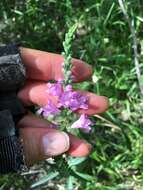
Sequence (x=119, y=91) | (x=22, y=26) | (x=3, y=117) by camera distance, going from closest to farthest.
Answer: (x=3, y=117), (x=119, y=91), (x=22, y=26)

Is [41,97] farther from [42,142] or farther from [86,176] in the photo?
[86,176]

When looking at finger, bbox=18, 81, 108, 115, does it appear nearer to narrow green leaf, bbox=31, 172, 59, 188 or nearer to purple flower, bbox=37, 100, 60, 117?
purple flower, bbox=37, 100, 60, 117

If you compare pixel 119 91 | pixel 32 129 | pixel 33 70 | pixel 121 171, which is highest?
pixel 33 70

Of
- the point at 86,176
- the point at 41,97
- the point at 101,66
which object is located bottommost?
the point at 86,176

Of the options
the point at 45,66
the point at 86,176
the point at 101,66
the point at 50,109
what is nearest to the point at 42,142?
the point at 50,109

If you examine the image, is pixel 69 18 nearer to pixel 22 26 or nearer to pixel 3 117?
pixel 22 26

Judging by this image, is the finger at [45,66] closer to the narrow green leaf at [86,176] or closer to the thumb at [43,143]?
the thumb at [43,143]

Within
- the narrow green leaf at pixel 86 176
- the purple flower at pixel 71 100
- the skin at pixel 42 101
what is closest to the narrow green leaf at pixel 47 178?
the narrow green leaf at pixel 86 176

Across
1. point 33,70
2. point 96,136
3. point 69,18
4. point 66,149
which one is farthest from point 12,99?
point 69,18
